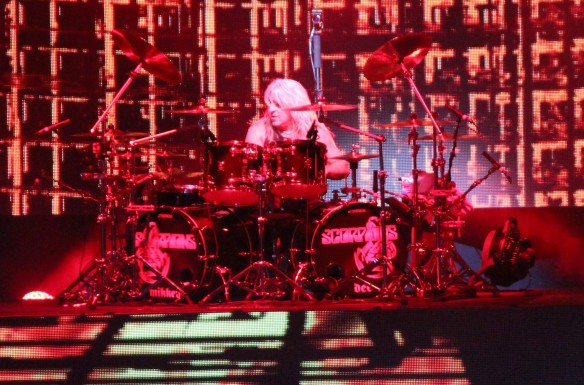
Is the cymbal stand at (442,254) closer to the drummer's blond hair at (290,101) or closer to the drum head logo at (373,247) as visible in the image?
the drum head logo at (373,247)

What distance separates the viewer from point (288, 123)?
6898 millimetres

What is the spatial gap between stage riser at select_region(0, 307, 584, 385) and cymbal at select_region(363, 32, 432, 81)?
2.01m

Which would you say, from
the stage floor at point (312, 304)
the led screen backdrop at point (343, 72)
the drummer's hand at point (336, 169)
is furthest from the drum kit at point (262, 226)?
the led screen backdrop at point (343, 72)

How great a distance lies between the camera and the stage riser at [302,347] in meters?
4.32

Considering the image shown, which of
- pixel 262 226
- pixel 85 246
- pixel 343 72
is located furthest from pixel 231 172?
pixel 85 246

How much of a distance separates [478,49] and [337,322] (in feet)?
13.0

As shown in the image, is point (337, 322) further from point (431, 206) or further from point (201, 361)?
point (431, 206)

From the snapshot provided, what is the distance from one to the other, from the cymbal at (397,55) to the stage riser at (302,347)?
2.01 meters

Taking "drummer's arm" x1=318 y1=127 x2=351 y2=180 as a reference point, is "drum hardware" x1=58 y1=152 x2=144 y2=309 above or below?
below

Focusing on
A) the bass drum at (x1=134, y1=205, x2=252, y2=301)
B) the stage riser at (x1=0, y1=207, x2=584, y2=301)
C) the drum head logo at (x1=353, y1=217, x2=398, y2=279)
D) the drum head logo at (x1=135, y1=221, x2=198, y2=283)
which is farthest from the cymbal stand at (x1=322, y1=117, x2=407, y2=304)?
the stage riser at (x1=0, y1=207, x2=584, y2=301)

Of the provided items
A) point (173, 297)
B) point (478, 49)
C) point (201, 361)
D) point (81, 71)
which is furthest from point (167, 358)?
point (478, 49)

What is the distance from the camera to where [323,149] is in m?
6.12

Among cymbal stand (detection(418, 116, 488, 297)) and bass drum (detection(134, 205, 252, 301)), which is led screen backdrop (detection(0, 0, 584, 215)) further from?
cymbal stand (detection(418, 116, 488, 297))

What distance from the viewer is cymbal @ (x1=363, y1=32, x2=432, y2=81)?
227 inches
